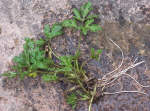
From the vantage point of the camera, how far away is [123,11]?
10.4 feet

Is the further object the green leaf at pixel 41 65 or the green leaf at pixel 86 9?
the green leaf at pixel 86 9

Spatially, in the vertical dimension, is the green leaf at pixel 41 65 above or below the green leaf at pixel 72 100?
above

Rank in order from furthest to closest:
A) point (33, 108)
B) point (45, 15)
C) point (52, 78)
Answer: point (45, 15), point (33, 108), point (52, 78)

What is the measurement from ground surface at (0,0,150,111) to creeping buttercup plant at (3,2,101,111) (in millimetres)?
131

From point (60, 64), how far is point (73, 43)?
15.9 inches

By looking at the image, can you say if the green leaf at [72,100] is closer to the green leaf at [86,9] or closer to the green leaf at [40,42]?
the green leaf at [40,42]

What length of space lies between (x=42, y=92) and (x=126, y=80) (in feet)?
3.77

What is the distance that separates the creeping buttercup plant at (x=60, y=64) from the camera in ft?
9.43

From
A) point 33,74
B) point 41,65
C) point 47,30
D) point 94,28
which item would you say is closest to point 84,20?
point 94,28

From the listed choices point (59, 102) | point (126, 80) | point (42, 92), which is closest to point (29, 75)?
point (42, 92)

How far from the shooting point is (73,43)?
124 inches

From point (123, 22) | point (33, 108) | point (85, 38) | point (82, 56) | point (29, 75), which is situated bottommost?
point (33, 108)

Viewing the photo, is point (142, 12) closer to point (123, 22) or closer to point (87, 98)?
point (123, 22)

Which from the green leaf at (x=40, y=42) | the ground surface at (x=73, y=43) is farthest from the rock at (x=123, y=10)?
the green leaf at (x=40, y=42)
